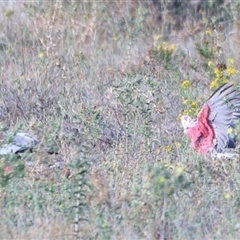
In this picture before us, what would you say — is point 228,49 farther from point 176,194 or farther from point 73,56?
point 176,194

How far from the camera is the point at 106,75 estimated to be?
8.45m

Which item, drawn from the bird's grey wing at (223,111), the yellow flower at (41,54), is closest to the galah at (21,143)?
the bird's grey wing at (223,111)

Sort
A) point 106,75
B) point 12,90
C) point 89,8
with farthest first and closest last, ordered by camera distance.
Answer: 1. point 89,8
2. point 106,75
3. point 12,90

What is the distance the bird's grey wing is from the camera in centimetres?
596

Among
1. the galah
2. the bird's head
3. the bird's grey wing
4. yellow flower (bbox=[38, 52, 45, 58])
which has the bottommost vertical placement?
the galah

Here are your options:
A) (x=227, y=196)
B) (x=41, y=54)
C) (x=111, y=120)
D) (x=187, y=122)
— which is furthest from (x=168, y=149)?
(x=41, y=54)

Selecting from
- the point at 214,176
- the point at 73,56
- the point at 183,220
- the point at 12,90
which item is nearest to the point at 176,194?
the point at 183,220

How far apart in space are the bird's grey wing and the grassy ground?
20cm

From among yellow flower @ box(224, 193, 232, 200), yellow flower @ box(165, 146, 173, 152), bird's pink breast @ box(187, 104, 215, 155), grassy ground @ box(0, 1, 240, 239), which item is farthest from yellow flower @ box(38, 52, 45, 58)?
yellow flower @ box(224, 193, 232, 200)

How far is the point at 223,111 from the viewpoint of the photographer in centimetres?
598

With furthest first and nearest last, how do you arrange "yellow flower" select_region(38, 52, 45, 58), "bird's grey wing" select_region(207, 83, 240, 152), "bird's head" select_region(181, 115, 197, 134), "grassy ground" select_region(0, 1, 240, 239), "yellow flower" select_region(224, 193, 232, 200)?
1. "yellow flower" select_region(38, 52, 45, 58)
2. "bird's head" select_region(181, 115, 197, 134)
3. "bird's grey wing" select_region(207, 83, 240, 152)
4. "yellow flower" select_region(224, 193, 232, 200)
5. "grassy ground" select_region(0, 1, 240, 239)

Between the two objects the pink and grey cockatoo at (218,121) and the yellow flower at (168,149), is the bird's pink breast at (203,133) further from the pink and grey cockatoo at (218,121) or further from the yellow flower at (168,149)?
the yellow flower at (168,149)

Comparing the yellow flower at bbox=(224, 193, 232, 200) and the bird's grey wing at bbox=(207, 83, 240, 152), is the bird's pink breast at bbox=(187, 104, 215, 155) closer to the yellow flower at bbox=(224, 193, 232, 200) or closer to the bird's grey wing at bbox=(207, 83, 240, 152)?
the bird's grey wing at bbox=(207, 83, 240, 152)

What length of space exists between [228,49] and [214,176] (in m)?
3.78
